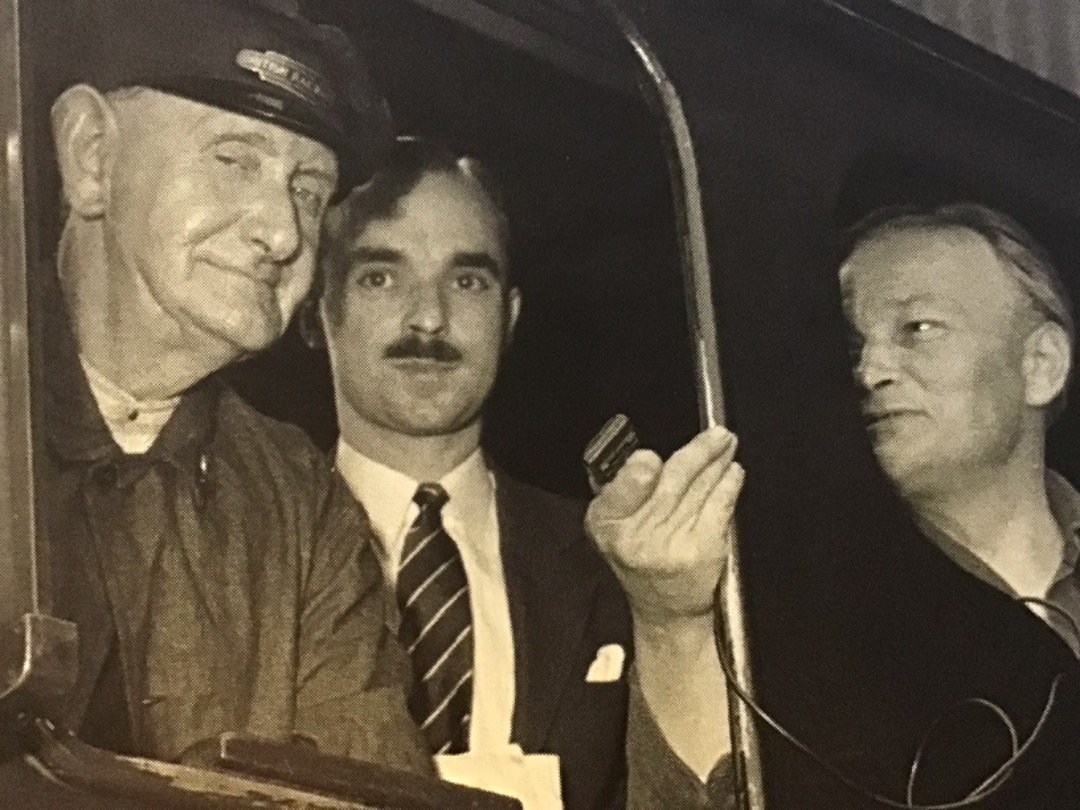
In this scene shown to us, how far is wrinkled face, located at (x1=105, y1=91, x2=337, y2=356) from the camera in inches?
98.3

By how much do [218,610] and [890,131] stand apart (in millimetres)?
2088

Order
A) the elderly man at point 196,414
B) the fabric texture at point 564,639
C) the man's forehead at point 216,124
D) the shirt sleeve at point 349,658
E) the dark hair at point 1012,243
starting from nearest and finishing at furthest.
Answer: the elderly man at point 196,414
the shirt sleeve at point 349,658
the man's forehead at point 216,124
the fabric texture at point 564,639
the dark hair at point 1012,243

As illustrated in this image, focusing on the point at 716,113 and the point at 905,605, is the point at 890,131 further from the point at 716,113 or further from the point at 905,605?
the point at 905,605

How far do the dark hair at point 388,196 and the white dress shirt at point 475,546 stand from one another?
28cm

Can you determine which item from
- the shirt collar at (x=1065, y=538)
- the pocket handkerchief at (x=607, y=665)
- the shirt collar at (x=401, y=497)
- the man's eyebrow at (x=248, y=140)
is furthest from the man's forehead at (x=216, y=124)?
the shirt collar at (x=1065, y=538)

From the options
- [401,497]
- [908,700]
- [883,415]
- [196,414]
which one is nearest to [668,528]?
[401,497]

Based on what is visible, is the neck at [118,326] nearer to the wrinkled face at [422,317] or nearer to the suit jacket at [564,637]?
the wrinkled face at [422,317]

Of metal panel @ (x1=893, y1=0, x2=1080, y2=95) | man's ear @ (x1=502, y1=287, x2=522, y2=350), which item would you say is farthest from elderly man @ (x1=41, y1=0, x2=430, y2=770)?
metal panel @ (x1=893, y1=0, x2=1080, y2=95)

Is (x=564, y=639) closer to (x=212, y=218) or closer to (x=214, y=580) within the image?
(x=214, y=580)

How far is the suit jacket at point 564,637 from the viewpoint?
8.72 feet

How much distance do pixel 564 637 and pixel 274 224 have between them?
2.63 feet

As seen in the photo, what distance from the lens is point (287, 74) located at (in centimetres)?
266

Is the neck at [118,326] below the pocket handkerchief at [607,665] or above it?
above

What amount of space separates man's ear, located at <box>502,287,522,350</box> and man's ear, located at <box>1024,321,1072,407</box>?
4.39 ft
